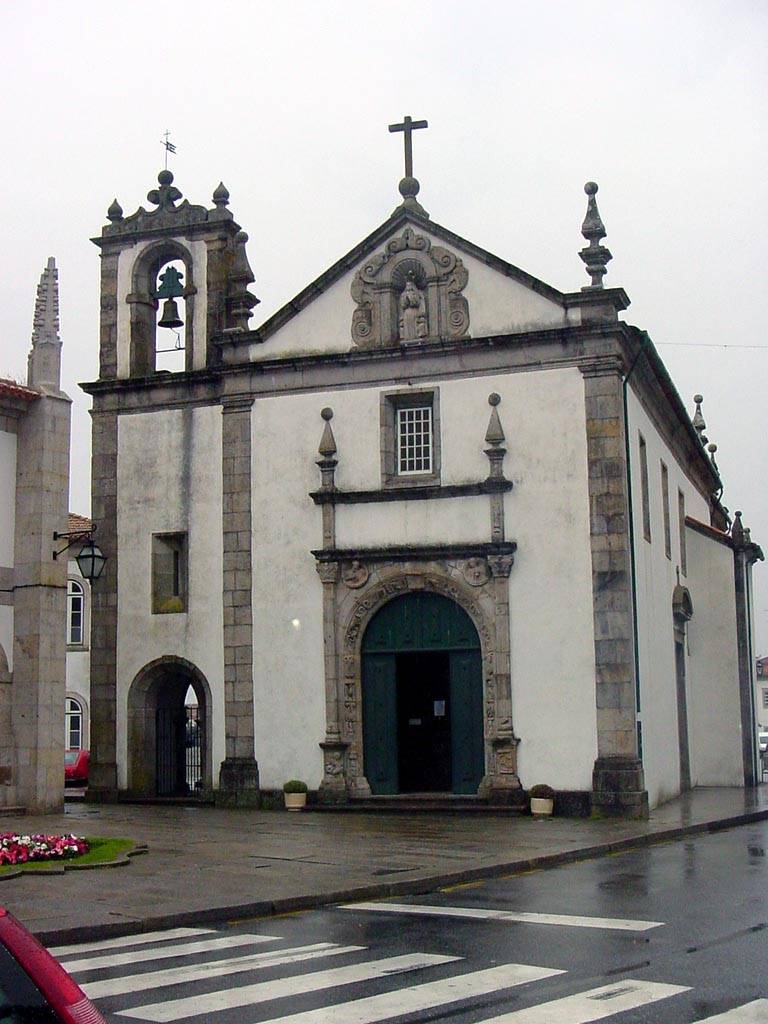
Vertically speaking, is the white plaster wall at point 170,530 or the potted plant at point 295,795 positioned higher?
the white plaster wall at point 170,530

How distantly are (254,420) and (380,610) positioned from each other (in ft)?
13.6

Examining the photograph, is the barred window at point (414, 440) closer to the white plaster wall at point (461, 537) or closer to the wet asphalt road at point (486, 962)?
the white plaster wall at point (461, 537)

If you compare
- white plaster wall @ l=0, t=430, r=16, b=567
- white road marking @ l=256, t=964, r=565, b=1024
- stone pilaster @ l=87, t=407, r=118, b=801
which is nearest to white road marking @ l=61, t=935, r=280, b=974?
white road marking @ l=256, t=964, r=565, b=1024

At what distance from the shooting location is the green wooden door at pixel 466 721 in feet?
76.8

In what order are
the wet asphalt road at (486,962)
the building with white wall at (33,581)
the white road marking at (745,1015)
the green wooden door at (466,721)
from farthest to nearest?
the green wooden door at (466,721), the building with white wall at (33,581), the wet asphalt road at (486,962), the white road marking at (745,1015)

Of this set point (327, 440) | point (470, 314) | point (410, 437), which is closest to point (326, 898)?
point (327, 440)

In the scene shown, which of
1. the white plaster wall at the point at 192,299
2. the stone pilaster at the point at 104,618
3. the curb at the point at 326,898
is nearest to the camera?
the curb at the point at 326,898

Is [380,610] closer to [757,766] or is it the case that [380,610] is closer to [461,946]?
[757,766]

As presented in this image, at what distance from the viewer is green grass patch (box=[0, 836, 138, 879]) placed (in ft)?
45.4

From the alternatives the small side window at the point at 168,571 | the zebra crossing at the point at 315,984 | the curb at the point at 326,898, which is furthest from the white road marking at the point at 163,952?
the small side window at the point at 168,571

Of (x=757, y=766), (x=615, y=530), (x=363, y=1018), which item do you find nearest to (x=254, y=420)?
(x=615, y=530)

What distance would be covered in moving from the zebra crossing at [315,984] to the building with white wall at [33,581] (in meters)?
12.5

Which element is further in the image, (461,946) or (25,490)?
(25,490)

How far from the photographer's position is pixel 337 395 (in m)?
24.9
